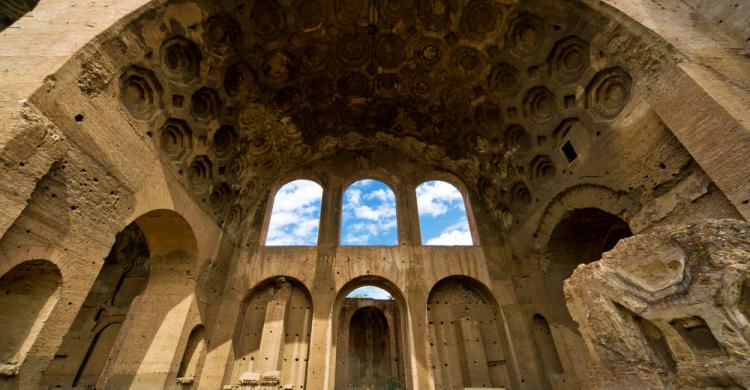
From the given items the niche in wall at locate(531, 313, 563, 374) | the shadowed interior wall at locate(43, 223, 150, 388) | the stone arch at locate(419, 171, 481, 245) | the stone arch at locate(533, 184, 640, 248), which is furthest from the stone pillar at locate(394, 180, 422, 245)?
the shadowed interior wall at locate(43, 223, 150, 388)

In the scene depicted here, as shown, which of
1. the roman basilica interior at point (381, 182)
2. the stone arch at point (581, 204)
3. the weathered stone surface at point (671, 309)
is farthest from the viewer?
the stone arch at point (581, 204)

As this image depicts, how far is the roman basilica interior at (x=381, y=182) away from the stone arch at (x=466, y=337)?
0.06 metres

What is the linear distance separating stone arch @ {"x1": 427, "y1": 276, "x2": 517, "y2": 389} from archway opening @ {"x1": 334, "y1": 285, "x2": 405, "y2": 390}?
5.54 feet

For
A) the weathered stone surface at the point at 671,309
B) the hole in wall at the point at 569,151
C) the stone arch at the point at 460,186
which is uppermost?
the stone arch at the point at 460,186

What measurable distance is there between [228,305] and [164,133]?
484cm

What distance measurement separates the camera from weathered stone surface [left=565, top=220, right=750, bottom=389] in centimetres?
236

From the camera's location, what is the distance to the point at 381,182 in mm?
11438

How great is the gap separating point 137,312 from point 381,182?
7922 millimetres

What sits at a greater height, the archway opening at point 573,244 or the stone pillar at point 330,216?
the stone pillar at point 330,216

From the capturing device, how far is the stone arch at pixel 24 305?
3932 mm

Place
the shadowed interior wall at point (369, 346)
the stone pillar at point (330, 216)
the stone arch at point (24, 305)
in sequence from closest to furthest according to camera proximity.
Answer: the stone arch at point (24, 305) → the stone pillar at point (330, 216) → the shadowed interior wall at point (369, 346)

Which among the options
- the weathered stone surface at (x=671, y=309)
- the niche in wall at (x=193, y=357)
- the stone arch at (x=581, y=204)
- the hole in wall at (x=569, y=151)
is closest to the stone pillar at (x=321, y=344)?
the niche in wall at (x=193, y=357)

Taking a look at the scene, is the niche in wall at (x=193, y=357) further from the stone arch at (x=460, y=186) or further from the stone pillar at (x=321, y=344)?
the stone arch at (x=460, y=186)

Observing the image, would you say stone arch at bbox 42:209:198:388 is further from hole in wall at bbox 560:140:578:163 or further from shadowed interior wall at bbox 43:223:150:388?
hole in wall at bbox 560:140:578:163
